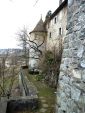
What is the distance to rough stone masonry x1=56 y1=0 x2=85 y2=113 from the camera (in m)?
3.34

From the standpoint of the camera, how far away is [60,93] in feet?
14.2

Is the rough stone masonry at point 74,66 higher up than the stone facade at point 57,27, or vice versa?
the stone facade at point 57,27

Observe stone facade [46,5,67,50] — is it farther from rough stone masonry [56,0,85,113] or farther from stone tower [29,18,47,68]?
rough stone masonry [56,0,85,113]

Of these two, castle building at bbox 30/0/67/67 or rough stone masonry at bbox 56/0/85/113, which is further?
castle building at bbox 30/0/67/67

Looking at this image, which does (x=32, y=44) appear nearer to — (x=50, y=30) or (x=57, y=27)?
(x=50, y=30)

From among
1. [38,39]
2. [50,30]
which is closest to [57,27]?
[50,30]

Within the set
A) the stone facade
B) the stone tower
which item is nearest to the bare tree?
the stone tower

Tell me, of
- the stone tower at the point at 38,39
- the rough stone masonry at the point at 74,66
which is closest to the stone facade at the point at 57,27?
the stone tower at the point at 38,39

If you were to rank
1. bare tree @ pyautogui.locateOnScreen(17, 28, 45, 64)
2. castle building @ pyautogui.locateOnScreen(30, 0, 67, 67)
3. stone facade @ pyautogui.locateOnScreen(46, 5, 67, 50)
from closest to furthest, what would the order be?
stone facade @ pyautogui.locateOnScreen(46, 5, 67, 50) → castle building @ pyautogui.locateOnScreen(30, 0, 67, 67) → bare tree @ pyautogui.locateOnScreen(17, 28, 45, 64)

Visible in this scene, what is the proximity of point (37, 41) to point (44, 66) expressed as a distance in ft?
32.3

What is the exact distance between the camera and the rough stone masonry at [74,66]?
132 inches

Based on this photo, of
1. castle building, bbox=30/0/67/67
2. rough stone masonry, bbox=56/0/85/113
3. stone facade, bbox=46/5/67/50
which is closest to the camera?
rough stone masonry, bbox=56/0/85/113

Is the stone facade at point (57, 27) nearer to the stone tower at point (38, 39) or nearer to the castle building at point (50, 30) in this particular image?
the castle building at point (50, 30)

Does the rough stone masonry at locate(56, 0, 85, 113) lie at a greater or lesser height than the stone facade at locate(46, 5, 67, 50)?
lesser
